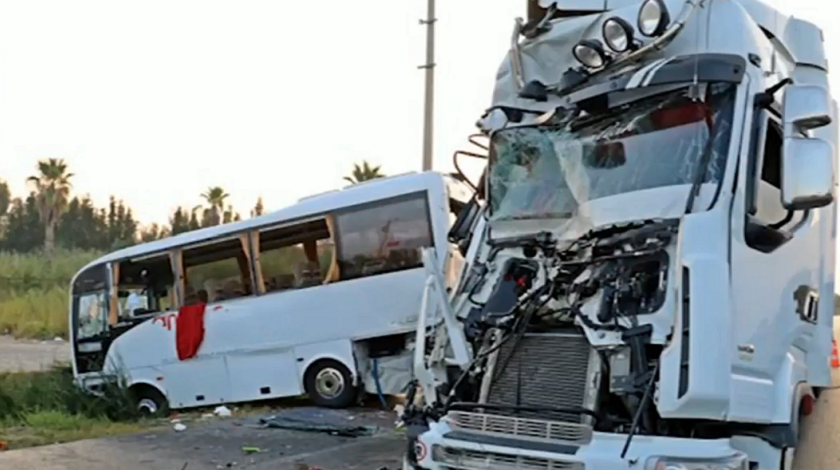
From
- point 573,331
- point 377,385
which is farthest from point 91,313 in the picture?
point 573,331

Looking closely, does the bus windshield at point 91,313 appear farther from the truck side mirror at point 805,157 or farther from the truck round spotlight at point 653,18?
the truck side mirror at point 805,157

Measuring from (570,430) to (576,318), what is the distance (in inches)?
26.9

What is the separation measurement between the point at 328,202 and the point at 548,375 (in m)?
8.36

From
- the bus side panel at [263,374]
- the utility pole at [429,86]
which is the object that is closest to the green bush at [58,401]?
the bus side panel at [263,374]

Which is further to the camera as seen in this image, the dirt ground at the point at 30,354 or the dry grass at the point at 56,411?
the dirt ground at the point at 30,354

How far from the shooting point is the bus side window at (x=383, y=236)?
13.1 m

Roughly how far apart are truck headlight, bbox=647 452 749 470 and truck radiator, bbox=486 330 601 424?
1.64ft

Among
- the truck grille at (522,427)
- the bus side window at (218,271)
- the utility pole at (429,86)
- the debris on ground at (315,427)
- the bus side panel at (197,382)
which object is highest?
the utility pole at (429,86)

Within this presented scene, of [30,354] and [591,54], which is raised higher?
[591,54]

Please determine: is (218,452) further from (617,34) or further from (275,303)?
(617,34)

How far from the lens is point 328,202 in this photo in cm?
1362

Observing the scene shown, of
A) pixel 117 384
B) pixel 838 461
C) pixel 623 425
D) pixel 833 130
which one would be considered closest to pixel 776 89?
pixel 833 130

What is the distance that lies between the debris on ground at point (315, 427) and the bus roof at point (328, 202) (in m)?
3.20

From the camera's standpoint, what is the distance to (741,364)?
509 centimetres
